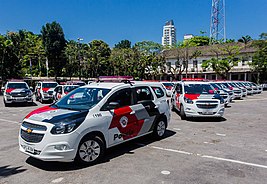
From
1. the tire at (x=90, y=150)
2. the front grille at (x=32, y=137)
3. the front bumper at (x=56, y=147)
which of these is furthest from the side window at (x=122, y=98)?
the front grille at (x=32, y=137)

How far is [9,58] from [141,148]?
3625cm

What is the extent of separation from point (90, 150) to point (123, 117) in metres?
1.16

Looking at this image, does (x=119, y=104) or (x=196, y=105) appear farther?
(x=196, y=105)

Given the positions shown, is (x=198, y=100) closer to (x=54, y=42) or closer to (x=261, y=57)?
(x=261, y=57)

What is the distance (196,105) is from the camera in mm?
9828

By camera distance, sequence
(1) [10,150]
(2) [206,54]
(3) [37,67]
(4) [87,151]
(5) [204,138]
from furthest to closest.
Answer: (3) [37,67]
(2) [206,54]
(5) [204,138]
(1) [10,150]
(4) [87,151]

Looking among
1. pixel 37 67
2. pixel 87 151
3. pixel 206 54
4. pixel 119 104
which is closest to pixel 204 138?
pixel 119 104

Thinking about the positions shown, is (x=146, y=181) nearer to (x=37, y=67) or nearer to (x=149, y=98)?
(x=149, y=98)

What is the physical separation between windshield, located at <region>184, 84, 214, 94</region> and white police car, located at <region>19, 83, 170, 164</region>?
4547 millimetres

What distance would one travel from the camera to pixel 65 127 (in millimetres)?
4523

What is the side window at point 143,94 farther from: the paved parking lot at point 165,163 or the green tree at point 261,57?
the green tree at point 261,57

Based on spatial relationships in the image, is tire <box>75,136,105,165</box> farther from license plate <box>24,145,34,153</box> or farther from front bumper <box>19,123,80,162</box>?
license plate <box>24,145,34,153</box>

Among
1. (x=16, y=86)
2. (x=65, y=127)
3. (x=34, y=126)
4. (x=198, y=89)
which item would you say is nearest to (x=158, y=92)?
(x=65, y=127)

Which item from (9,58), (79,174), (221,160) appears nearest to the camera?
(79,174)
